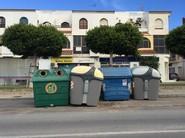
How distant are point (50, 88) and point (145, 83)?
429cm

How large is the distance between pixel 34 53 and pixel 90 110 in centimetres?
3186

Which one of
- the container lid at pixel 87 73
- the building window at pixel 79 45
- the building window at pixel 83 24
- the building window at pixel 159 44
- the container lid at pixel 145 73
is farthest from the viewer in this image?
the building window at pixel 159 44

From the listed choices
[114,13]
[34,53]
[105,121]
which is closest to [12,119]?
[105,121]

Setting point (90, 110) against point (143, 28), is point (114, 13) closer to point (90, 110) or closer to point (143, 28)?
point (143, 28)

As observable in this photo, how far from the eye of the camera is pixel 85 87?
16.7 m

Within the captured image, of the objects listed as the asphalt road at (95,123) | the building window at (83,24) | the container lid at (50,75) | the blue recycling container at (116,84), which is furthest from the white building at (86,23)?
the asphalt road at (95,123)

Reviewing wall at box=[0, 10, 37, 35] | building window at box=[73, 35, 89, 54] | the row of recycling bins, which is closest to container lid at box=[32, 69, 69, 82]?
the row of recycling bins

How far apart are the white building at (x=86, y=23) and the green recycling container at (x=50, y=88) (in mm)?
43075

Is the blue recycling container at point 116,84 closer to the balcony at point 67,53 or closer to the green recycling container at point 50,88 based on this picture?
the green recycling container at point 50,88

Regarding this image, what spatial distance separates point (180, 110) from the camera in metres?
15.5

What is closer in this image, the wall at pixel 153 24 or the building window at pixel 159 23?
the wall at pixel 153 24

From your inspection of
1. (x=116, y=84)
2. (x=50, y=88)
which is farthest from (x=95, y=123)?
(x=116, y=84)

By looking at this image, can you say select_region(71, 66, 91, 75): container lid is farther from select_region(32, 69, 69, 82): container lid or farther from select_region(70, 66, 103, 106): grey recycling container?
select_region(32, 69, 69, 82): container lid

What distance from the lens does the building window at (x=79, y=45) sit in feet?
200
